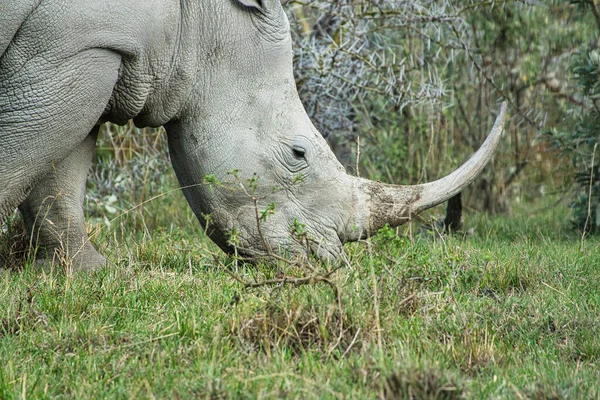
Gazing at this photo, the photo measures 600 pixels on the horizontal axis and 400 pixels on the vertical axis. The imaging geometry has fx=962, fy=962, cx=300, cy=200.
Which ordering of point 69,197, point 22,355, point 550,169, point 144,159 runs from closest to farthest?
1. point 22,355
2. point 69,197
3. point 144,159
4. point 550,169

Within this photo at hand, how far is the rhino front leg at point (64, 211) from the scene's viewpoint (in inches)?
213

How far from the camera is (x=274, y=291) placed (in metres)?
4.13

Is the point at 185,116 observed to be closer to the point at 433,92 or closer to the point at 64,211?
the point at 64,211

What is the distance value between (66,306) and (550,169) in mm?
7255

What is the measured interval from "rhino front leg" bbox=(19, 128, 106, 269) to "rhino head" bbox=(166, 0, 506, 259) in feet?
2.06

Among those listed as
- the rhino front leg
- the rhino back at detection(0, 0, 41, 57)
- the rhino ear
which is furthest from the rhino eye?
the rhino back at detection(0, 0, 41, 57)

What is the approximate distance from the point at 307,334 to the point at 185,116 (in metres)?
1.75

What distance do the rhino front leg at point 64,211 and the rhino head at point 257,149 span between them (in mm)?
627

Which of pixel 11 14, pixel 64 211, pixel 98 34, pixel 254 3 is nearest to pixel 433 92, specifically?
pixel 254 3

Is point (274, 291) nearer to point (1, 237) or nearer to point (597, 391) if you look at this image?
point (597, 391)

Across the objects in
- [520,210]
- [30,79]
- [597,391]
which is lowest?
[520,210]

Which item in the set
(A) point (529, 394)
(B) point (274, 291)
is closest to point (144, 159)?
(B) point (274, 291)

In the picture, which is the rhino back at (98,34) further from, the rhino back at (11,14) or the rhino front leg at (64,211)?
the rhino front leg at (64,211)

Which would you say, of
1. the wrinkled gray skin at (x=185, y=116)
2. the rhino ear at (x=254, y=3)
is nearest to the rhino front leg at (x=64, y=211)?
the wrinkled gray skin at (x=185, y=116)
